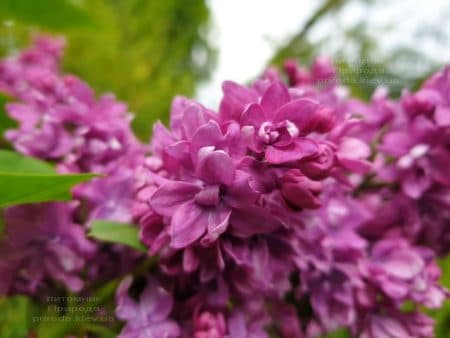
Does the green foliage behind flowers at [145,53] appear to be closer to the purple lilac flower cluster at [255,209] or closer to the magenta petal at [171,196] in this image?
the purple lilac flower cluster at [255,209]

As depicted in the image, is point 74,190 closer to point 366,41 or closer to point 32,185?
point 32,185

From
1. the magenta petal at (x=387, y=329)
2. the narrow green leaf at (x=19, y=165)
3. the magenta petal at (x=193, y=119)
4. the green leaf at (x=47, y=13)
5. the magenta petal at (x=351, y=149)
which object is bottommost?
the magenta petal at (x=387, y=329)

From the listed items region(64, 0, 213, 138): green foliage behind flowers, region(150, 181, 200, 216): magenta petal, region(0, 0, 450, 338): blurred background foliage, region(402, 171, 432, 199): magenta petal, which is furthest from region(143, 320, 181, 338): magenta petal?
region(64, 0, 213, 138): green foliage behind flowers

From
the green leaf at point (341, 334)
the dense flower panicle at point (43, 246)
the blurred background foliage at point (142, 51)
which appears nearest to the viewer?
the dense flower panicle at point (43, 246)

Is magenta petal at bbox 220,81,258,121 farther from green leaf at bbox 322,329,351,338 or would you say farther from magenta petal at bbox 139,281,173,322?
green leaf at bbox 322,329,351,338

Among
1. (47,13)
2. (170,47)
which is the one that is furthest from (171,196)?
(170,47)

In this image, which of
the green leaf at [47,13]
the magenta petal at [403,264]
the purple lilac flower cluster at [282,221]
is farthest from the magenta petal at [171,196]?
the green leaf at [47,13]

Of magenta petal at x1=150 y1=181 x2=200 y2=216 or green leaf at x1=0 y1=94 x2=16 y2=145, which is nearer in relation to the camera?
magenta petal at x1=150 y1=181 x2=200 y2=216
